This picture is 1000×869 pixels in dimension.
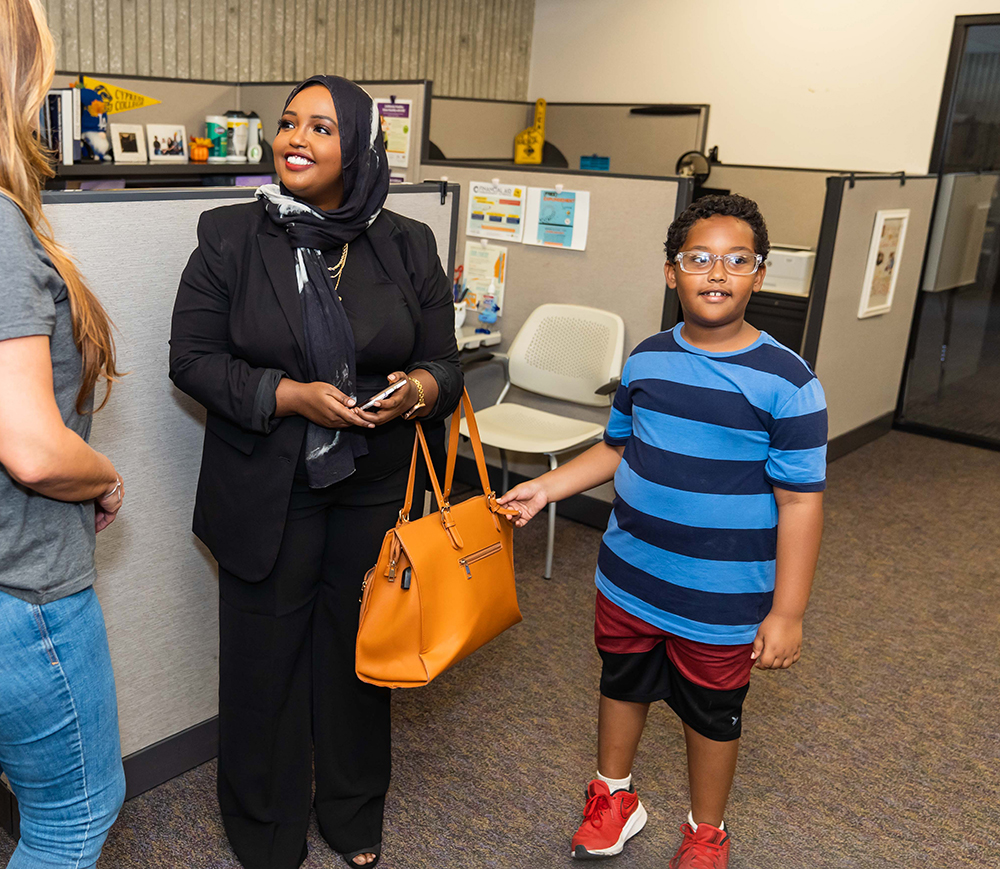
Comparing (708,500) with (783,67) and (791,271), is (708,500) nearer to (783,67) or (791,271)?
(791,271)

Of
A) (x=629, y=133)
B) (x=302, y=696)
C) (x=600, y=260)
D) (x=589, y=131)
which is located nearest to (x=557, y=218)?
(x=600, y=260)

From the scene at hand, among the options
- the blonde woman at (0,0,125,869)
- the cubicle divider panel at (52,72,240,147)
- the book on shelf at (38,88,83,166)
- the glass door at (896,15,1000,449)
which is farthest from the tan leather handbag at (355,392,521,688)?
the glass door at (896,15,1000,449)

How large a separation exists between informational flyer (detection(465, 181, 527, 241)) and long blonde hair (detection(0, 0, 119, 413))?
238 centimetres

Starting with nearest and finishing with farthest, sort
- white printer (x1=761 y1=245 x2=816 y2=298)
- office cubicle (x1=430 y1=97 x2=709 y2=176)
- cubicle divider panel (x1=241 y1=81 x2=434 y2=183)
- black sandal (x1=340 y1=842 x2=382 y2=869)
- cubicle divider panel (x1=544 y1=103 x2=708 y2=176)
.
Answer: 1. black sandal (x1=340 y1=842 x2=382 y2=869)
2. cubicle divider panel (x1=241 y1=81 x2=434 y2=183)
3. white printer (x1=761 y1=245 x2=816 y2=298)
4. office cubicle (x1=430 y1=97 x2=709 y2=176)
5. cubicle divider panel (x1=544 y1=103 x2=708 y2=176)

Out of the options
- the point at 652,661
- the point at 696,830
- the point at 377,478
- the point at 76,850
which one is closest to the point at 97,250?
the point at 377,478

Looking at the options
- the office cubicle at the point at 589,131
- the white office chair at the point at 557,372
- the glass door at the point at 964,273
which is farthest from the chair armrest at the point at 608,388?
the office cubicle at the point at 589,131

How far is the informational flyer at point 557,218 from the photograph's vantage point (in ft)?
10.1

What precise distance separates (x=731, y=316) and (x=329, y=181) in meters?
0.64

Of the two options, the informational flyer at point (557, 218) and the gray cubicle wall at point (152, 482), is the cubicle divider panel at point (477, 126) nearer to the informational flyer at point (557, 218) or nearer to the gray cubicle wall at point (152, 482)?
the informational flyer at point (557, 218)

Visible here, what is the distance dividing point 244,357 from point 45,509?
1.53 feet

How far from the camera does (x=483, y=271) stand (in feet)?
11.0

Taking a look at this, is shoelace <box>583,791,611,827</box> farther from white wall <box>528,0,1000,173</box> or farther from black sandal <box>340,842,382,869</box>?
white wall <box>528,0,1000,173</box>

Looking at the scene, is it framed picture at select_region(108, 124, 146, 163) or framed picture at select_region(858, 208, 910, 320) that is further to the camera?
framed picture at select_region(108, 124, 146, 163)

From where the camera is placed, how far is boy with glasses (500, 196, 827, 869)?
1.35 meters
